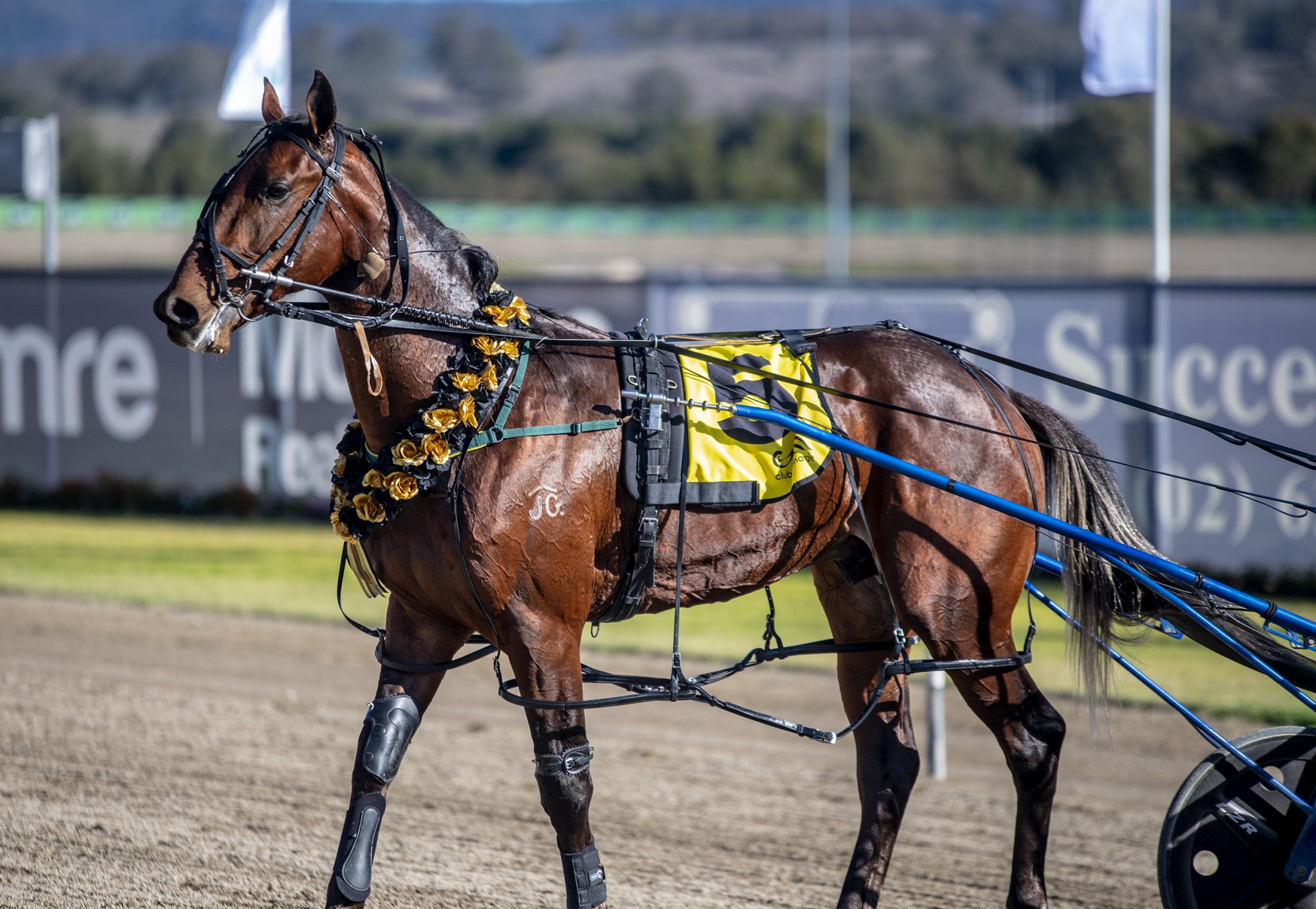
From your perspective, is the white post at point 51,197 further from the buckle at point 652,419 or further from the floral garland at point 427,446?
the buckle at point 652,419

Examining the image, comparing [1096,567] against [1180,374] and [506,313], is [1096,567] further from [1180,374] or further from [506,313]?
[1180,374]

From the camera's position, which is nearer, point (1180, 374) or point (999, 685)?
point (999, 685)

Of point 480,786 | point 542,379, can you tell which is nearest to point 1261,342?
point 480,786

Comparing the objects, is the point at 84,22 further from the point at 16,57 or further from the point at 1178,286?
the point at 1178,286

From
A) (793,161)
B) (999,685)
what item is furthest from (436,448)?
(793,161)

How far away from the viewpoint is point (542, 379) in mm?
3359

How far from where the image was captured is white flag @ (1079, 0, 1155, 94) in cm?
997

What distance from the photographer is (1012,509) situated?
11.0 feet

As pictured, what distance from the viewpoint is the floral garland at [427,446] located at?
313cm

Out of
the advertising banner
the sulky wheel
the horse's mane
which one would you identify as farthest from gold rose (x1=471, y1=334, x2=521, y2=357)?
the advertising banner

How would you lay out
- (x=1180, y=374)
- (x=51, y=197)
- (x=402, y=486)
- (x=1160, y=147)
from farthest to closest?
(x=51, y=197) < (x=1160, y=147) < (x=1180, y=374) < (x=402, y=486)

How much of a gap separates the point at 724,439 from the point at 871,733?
1.03 metres

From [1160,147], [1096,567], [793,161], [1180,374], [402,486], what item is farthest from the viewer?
[793,161]

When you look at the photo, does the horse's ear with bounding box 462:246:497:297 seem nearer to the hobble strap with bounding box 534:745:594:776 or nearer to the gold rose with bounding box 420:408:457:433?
the gold rose with bounding box 420:408:457:433
